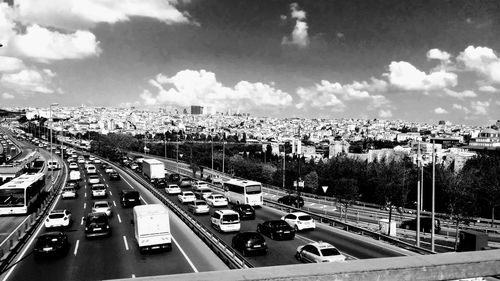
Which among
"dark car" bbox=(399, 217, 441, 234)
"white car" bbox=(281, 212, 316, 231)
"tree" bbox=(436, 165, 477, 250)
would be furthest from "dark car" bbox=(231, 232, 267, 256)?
"tree" bbox=(436, 165, 477, 250)

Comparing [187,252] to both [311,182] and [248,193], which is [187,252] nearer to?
[248,193]

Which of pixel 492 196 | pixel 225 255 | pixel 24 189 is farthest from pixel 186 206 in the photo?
pixel 492 196

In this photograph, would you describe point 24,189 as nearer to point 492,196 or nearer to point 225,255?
point 225,255

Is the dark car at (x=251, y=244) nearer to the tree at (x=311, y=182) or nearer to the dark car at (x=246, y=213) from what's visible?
the dark car at (x=246, y=213)

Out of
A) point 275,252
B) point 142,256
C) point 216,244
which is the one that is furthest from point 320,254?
point 142,256

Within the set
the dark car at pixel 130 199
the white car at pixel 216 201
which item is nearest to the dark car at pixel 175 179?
the white car at pixel 216 201

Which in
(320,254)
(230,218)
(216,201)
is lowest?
(216,201)
